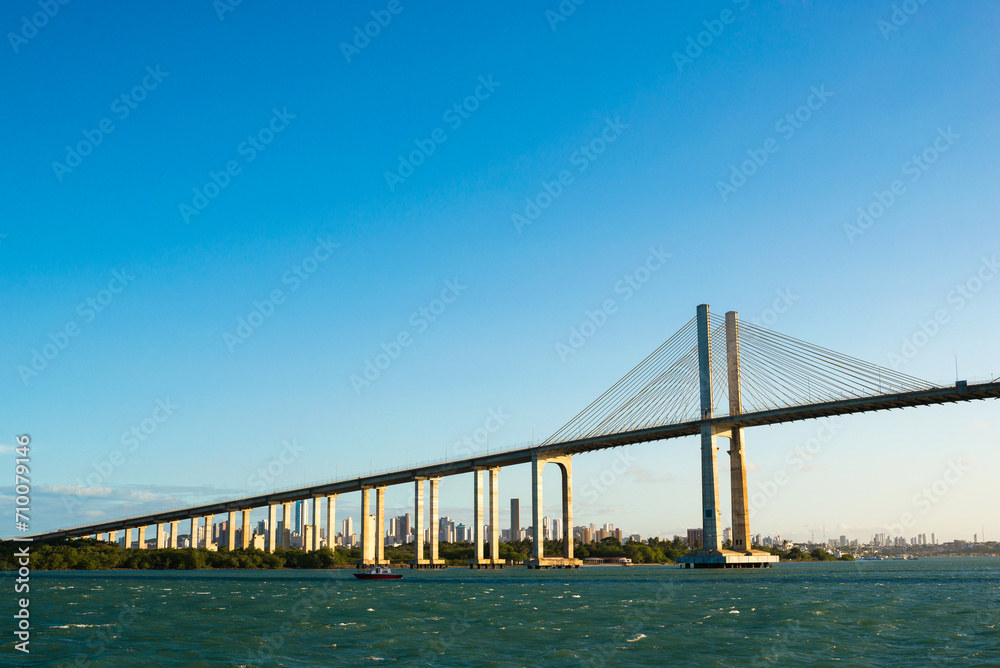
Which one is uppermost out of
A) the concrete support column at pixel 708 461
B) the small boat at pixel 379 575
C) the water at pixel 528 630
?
the concrete support column at pixel 708 461

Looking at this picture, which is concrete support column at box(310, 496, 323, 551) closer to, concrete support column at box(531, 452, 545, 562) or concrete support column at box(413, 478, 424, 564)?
concrete support column at box(413, 478, 424, 564)

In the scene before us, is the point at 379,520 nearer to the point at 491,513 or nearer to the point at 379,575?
the point at 491,513

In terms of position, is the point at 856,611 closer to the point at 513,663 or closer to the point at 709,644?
the point at 709,644

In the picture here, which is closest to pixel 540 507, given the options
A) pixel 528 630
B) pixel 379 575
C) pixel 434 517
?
pixel 434 517

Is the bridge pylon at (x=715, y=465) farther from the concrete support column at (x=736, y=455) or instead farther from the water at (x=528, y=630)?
the water at (x=528, y=630)

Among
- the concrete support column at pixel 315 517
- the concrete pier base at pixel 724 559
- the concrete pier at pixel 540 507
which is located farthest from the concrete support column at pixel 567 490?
the concrete support column at pixel 315 517

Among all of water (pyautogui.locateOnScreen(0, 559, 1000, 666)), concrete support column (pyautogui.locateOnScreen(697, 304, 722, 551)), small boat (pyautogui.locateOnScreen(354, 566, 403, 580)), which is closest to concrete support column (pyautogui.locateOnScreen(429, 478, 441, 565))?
small boat (pyautogui.locateOnScreen(354, 566, 403, 580))

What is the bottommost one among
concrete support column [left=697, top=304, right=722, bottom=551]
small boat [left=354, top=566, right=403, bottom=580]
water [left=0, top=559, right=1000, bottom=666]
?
small boat [left=354, top=566, right=403, bottom=580]
